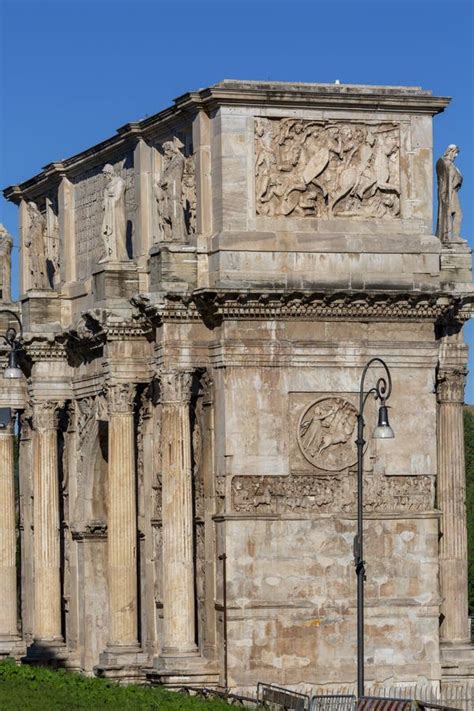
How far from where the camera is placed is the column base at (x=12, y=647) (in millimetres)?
64812

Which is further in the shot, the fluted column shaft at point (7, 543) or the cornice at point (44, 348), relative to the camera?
the fluted column shaft at point (7, 543)

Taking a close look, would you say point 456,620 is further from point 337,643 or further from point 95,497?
point 95,497

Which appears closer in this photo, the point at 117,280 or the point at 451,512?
the point at 451,512

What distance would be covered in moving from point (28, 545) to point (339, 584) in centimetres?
1466

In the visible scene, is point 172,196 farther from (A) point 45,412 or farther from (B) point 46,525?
(B) point 46,525

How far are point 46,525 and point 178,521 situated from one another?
413 inches

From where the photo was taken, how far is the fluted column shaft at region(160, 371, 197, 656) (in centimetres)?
5403

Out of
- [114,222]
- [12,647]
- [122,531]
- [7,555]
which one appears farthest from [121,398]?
[12,647]

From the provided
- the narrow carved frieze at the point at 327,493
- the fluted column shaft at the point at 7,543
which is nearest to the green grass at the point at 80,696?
the narrow carved frieze at the point at 327,493

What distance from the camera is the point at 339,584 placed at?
54062 millimetres

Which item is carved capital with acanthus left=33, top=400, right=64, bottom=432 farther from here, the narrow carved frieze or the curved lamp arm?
the curved lamp arm

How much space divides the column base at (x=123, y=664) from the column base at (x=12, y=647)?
7.58 meters

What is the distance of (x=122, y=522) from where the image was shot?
57.8 metres

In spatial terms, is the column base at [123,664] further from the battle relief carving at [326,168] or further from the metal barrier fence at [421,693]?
the battle relief carving at [326,168]
